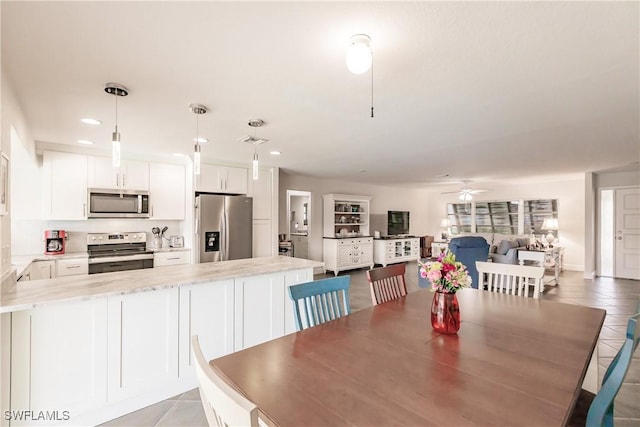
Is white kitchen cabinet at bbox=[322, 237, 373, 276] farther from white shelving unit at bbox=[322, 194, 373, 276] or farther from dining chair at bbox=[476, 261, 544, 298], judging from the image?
dining chair at bbox=[476, 261, 544, 298]

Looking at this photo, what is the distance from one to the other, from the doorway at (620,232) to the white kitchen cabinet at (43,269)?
9.75 metres

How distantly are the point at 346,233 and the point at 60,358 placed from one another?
605cm

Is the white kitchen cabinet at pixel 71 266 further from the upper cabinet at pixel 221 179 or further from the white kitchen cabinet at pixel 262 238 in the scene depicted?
the white kitchen cabinet at pixel 262 238

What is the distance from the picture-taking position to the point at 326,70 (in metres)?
1.92

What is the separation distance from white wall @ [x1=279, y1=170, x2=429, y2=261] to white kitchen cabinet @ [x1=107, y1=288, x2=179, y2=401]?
13.7 ft

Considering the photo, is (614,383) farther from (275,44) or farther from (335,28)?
(275,44)

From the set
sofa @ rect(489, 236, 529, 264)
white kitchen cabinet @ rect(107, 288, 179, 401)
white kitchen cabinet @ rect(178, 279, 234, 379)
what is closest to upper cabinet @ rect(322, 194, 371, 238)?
sofa @ rect(489, 236, 529, 264)

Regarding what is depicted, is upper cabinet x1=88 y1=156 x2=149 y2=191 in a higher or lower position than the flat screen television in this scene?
higher

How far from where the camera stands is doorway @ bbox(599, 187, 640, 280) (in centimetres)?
611

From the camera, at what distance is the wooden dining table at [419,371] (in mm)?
881

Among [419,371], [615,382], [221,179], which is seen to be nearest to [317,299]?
[419,371]

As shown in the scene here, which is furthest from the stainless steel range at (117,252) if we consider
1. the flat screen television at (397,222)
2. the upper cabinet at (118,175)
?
the flat screen television at (397,222)

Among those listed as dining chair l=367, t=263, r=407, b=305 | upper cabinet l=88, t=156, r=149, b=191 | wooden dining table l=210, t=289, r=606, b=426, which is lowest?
wooden dining table l=210, t=289, r=606, b=426

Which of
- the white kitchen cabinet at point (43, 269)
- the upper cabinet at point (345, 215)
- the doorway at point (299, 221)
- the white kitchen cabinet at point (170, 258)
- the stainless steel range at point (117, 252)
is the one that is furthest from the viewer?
→ the upper cabinet at point (345, 215)
